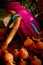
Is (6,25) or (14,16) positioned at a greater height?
(14,16)

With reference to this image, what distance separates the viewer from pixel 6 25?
1.18 m

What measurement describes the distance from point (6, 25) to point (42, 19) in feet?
0.69

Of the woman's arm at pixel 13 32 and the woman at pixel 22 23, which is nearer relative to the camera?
the woman's arm at pixel 13 32

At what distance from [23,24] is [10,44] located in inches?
5.6

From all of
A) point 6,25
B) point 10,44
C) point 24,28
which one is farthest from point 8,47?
point 6,25

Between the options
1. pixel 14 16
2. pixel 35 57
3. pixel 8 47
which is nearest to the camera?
pixel 35 57

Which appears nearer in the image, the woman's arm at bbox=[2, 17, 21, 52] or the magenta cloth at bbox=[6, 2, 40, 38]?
the woman's arm at bbox=[2, 17, 21, 52]

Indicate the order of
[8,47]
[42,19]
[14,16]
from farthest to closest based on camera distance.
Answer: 1. [42,19]
2. [14,16]
3. [8,47]

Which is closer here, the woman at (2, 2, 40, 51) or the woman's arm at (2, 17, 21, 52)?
the woman's arm at (2, 17, 21, 52)

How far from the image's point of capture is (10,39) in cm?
93

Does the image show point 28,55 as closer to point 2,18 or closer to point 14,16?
point 14,16

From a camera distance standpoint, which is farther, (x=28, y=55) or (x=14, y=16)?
(x=14, y=16)

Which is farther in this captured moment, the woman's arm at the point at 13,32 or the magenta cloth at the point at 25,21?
the magenta cloth at the point at 25,21

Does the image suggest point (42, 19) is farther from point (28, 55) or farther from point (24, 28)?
point (28, 55)
